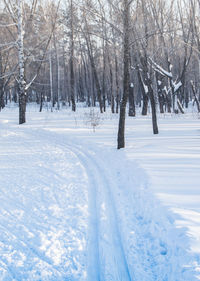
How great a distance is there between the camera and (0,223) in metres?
4.09

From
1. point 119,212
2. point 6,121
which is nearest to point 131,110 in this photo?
point 6,121

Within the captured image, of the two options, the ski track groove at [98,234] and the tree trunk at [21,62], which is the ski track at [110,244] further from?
the tree trunk at [21,62]

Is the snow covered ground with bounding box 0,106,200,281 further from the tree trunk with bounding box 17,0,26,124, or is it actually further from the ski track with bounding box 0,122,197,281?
the tree trunk with bounding box 17,0,26,124

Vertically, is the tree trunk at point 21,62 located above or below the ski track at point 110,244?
above

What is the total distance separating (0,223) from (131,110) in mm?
18196

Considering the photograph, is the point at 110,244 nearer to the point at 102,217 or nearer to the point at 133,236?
the point at 133,236

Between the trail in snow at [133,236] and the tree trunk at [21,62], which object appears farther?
the tree trunk at [21,62]

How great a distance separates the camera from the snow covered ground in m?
3.07

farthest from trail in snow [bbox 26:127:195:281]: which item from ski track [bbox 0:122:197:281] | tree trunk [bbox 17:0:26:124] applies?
tree trunk [bbox 17:0:26:124]

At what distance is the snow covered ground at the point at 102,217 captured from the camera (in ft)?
10.1

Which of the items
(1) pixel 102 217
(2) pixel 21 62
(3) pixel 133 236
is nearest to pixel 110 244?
→ (3) pixel 133 236

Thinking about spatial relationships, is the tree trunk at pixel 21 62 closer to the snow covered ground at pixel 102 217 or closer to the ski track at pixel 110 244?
the snow covered ground at pixel 102 217

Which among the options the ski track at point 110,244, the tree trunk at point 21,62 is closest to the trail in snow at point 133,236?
the ski track at point 110,244

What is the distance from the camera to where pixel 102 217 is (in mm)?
4301
